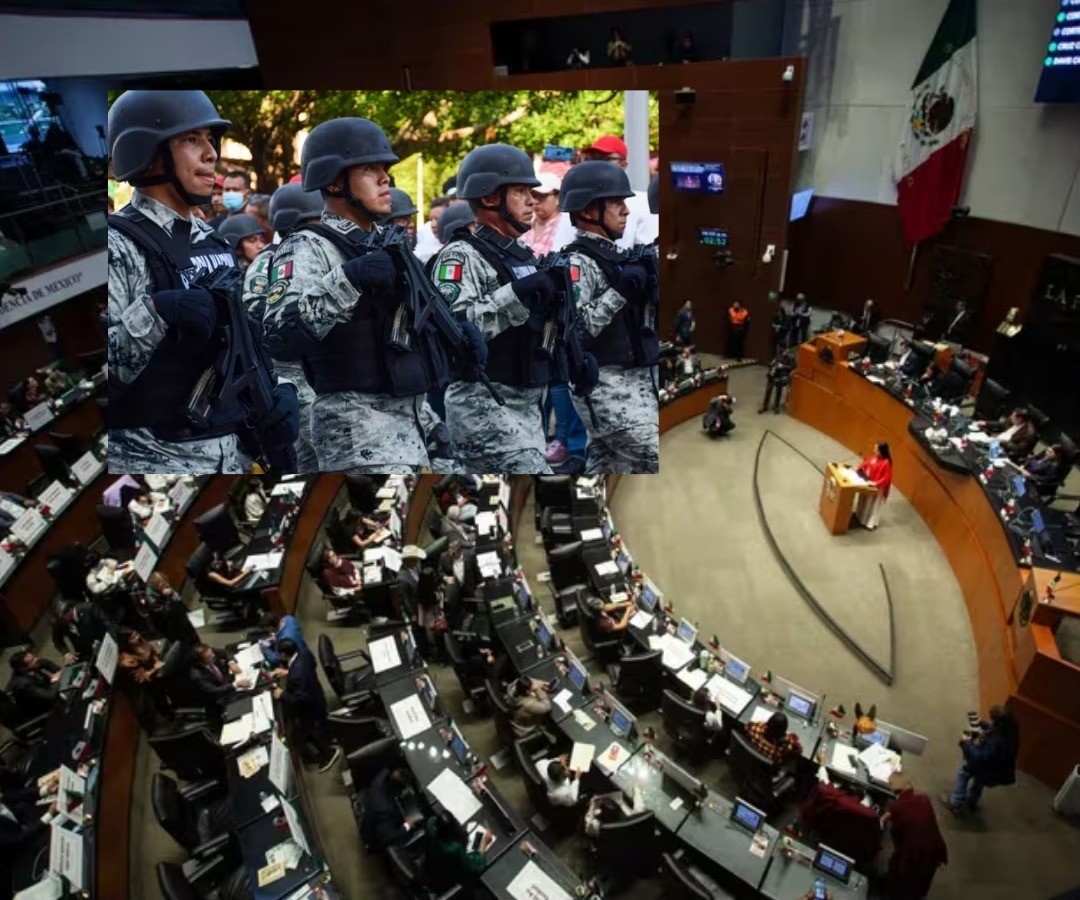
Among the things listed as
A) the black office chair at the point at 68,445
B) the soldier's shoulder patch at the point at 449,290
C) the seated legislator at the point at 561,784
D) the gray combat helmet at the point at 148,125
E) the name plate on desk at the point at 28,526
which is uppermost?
the gray combat helmet at the point at 148,125

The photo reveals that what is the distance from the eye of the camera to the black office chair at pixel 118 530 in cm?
756

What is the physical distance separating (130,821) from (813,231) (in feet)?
48.0

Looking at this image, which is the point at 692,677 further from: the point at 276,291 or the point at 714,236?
the point at 714,236

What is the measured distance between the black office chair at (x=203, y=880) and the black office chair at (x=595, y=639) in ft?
11.1

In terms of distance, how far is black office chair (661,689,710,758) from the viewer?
548 cm

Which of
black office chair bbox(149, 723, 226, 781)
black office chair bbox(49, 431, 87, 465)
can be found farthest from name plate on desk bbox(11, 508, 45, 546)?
black office chair bbox(149, 723, 226, 781)

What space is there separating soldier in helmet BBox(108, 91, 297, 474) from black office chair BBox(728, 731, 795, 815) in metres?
4.20

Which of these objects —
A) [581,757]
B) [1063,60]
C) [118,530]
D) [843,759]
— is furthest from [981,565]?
[118,530]

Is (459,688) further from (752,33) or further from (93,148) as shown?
(752,33)

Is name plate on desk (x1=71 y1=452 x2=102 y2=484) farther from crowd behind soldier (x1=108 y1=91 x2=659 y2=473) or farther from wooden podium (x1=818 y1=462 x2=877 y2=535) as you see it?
wooden podium (x1=818 y1=462 x2=877 y2=535)

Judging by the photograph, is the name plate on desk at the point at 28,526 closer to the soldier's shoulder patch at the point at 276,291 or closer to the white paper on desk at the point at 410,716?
the white paper on desk at the point at 410,716

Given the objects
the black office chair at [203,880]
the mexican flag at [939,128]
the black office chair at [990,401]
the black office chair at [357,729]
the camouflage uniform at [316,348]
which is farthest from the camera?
the mexican flag at [939,128]

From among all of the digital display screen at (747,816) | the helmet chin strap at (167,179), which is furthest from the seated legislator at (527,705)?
the helmet chin strap at (167,179)

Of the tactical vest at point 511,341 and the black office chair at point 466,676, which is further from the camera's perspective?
the black office chair at point 466,676
